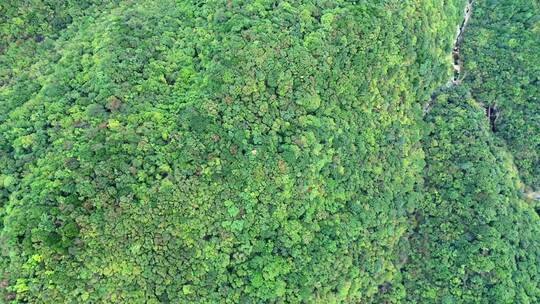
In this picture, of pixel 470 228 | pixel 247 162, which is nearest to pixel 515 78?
pixel 470 228

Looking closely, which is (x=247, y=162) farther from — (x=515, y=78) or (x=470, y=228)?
(x=515, y=78)

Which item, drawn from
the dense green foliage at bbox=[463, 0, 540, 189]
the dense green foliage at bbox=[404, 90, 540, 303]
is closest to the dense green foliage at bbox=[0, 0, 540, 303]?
the dense green foliage at bbox=[404, 90, 540, 303]

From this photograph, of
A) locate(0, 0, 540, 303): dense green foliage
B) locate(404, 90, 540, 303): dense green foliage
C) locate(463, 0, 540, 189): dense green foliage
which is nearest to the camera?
locate(0, 0, 540, 303): dense green foliage

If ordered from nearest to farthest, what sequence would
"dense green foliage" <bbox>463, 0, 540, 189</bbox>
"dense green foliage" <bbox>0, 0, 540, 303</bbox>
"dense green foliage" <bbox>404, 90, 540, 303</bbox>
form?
1. "dense green foliage" <bbox>0, 0, 540, 303</bbox>
2. "dense green foliage" <bbox>404, 90, 540, 303</bbox>
3. "dense green foliage" <bbox>463, 0, 540, 189</bbox>

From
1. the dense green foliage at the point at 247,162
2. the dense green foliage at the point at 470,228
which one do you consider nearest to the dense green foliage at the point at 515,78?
the dense green foliage at the point at 247,162

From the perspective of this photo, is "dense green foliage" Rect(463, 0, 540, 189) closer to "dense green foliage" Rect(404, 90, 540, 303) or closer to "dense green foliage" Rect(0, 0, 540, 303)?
"dense green foliage" Rect(0, 0, 540, 303)

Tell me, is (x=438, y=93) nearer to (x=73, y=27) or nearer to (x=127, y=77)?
(x=127, y=77)
